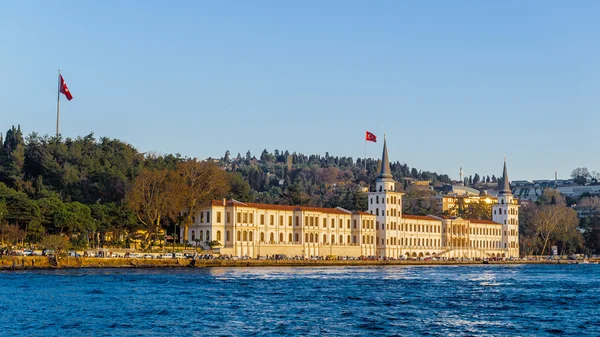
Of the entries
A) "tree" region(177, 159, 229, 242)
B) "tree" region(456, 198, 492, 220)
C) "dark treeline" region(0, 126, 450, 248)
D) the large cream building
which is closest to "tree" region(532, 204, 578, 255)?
the large cream building

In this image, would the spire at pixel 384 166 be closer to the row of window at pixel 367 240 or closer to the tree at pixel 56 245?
the row of window at pixel 367 240

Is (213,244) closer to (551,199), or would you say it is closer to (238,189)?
(238,189)

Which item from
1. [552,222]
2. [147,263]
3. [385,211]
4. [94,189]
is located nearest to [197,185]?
[94,189]

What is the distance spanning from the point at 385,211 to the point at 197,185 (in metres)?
27.4

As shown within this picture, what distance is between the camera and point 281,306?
49.1m

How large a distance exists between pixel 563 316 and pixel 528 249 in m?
102

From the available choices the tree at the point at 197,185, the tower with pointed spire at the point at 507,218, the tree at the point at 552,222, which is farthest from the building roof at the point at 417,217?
the tree at the point at 197,185

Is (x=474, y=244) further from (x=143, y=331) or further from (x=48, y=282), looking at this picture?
(x=143, y=331)

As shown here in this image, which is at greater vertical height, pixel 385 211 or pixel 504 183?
pixel 504 183

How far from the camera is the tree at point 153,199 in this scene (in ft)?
317

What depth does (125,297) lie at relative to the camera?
5188 centimetres

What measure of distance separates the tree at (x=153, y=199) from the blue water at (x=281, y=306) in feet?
77.2

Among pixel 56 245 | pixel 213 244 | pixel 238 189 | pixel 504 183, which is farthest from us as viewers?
pixel 504 183

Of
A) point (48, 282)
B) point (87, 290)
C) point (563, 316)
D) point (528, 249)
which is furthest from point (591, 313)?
point (528, 249)
